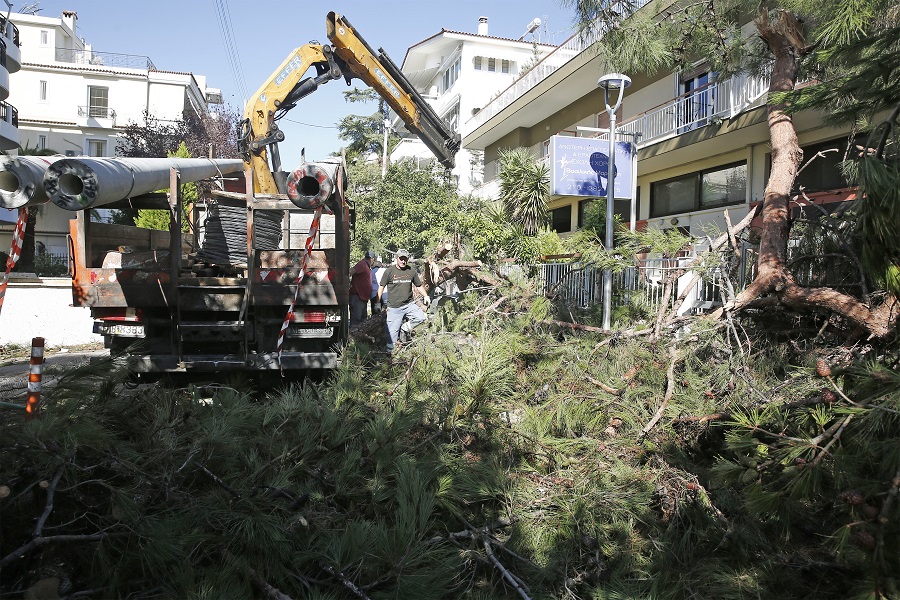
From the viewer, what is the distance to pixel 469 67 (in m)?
33.3

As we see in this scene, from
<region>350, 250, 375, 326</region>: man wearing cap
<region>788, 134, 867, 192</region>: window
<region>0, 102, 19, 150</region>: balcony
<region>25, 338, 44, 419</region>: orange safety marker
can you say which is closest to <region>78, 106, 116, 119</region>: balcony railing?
<region>0, 102, 19, 150</region>: balcony

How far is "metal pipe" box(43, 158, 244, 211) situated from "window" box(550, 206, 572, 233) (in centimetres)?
1715

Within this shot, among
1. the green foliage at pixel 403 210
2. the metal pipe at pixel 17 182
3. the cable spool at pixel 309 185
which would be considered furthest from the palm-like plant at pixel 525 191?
the green foliage at pixel 403 210

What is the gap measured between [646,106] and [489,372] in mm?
14744

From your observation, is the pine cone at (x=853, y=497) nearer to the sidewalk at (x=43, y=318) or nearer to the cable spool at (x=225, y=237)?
the cable spool at (x=225, y=237)

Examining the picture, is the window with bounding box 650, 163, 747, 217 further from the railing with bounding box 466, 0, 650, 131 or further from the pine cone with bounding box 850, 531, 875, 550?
the pine cone with bounding box 850, 531, 875, 550

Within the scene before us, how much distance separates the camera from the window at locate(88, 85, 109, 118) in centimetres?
3606

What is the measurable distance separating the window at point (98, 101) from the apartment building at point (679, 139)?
2682cm

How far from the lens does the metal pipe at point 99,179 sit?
3.96 metres

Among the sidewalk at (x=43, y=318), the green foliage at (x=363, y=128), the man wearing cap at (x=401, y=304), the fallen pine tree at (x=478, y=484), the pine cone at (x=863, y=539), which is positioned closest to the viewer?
the pine cone at (x=863, y=539)

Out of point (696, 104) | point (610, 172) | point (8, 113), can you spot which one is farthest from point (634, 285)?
point (8, 113)

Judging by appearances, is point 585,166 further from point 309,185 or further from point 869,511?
point 869,511

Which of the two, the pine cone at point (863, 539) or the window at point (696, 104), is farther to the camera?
the window at point (696, 104)

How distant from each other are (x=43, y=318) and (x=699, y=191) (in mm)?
14714
